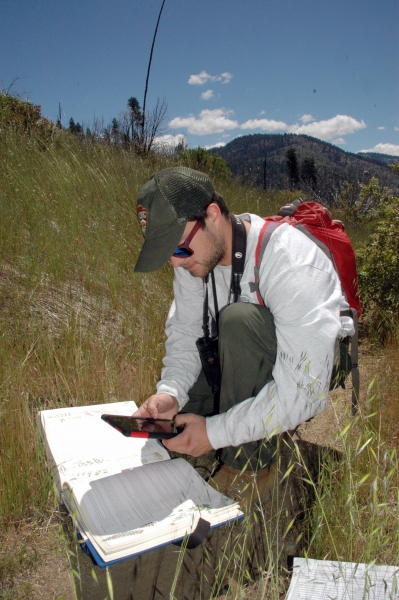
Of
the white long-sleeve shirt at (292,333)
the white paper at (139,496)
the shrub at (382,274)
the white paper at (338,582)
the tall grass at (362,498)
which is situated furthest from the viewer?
the shrub at (382,274)

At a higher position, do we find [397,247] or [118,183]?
[118,183]

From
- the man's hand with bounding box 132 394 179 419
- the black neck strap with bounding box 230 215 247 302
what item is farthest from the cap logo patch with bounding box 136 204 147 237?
the man's hand with bounding box 132 394 179 419

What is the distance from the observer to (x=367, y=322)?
4152 millimetres

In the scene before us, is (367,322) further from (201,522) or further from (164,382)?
(201,522)

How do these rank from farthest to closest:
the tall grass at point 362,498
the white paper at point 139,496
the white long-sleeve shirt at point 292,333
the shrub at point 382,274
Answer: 1. the shrub at point 382,274
2. the white long-sleeve shirt at point 292,333
3. the white paper at point 139,496
4. the tall grass at point 362,498

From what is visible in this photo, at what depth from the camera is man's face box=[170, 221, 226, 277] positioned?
5.76 ft

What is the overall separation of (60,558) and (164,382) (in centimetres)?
78

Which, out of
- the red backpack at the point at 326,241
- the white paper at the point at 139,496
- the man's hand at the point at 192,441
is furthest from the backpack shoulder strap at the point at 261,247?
the white paper at the point at 139,496

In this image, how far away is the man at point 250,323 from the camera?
5.07 feet

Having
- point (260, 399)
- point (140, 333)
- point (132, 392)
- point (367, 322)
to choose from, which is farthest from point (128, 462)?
point (367, 322)

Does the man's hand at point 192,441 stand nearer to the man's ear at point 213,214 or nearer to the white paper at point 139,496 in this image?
the white paper at point 139,496

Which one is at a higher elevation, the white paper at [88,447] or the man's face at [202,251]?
the man's face at [202,251]

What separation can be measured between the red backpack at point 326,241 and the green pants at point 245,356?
0.11m

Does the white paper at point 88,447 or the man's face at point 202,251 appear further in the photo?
the man's face at point 202,251
